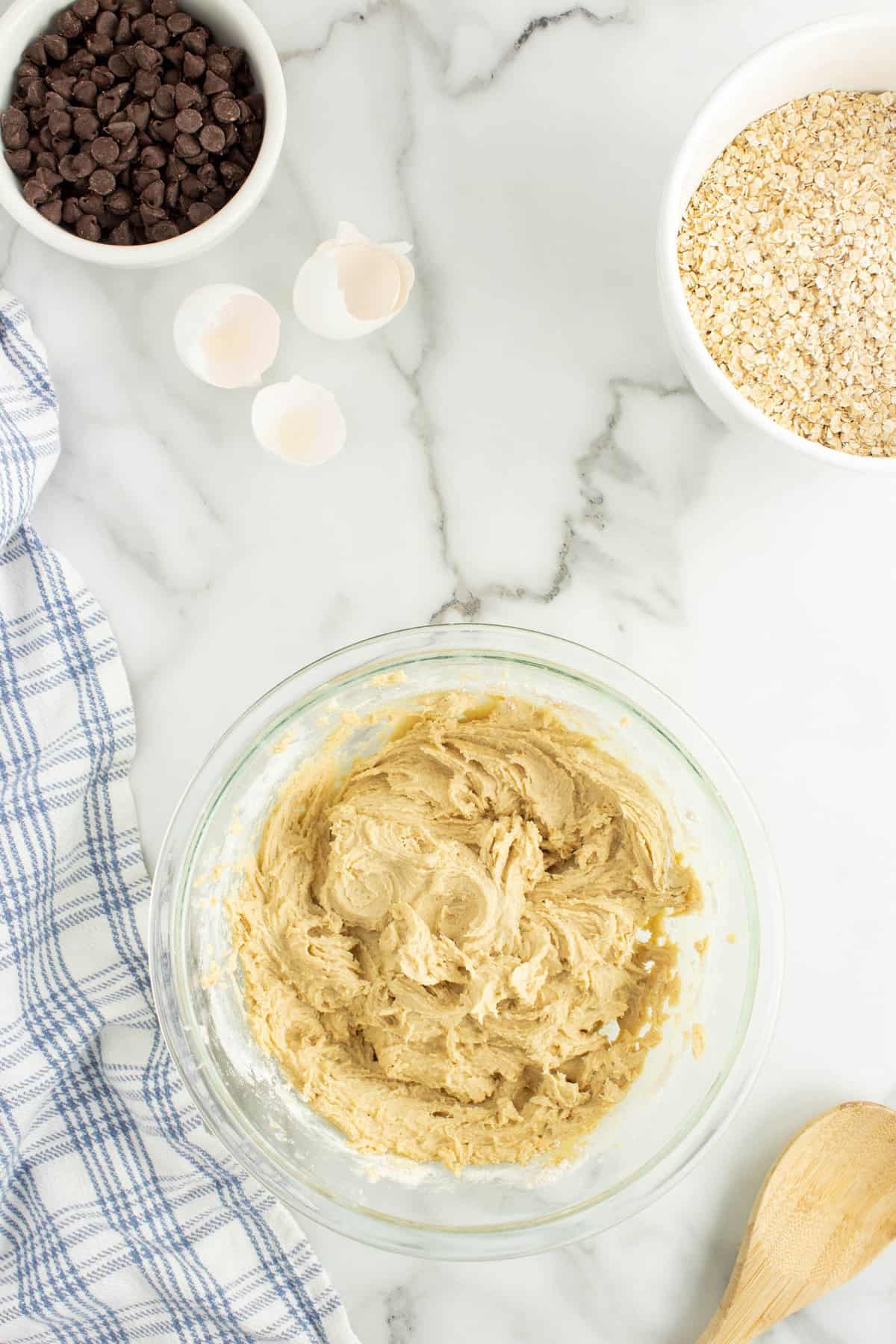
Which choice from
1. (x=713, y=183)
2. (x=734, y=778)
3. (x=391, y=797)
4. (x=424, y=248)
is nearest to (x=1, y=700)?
(x=391, y=797)

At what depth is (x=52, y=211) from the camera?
4.43 feet

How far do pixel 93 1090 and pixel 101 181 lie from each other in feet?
4.03

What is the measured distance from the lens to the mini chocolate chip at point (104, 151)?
1333mm

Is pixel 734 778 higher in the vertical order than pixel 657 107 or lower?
lower

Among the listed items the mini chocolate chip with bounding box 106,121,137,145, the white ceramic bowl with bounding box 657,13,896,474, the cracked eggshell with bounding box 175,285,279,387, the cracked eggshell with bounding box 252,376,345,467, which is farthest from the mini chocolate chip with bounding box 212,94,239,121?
the white ceramic bowl with bounding box 657,13,896,474

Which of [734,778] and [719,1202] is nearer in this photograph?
[734,778]

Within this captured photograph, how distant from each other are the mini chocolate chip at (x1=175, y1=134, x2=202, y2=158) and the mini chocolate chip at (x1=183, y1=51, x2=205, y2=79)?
0.26 feet

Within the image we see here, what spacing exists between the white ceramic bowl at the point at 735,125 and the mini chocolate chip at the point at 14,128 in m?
0.81

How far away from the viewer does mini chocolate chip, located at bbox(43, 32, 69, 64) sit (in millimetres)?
1347

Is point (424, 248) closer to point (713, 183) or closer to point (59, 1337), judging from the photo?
point (713, 183)

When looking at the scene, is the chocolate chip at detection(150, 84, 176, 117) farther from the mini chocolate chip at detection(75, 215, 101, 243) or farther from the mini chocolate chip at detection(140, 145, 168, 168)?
the mini chocolate chip at detection(75, 215, 101, 243)

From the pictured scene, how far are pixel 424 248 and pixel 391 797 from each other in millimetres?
762

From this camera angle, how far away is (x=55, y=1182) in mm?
1499

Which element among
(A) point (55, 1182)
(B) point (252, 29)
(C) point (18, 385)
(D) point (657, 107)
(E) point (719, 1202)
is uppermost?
(B) point (252, 29)
